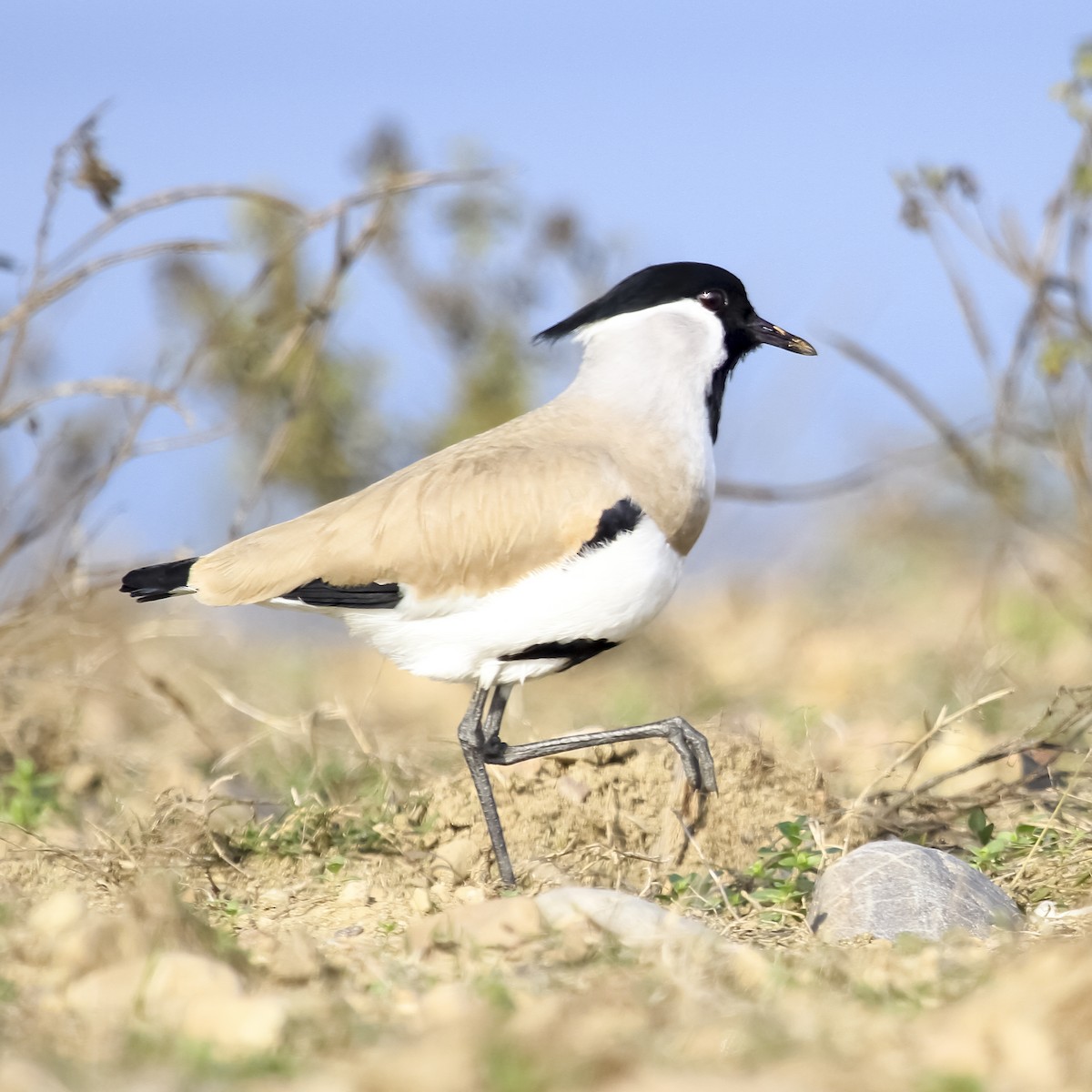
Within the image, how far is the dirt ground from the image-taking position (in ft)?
7.96

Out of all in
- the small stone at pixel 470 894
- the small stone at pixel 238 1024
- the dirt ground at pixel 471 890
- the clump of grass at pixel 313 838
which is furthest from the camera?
the clump of grass at pixel 313 838

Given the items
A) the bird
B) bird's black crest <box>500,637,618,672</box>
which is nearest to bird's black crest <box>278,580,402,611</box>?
the bird

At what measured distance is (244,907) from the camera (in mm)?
4137

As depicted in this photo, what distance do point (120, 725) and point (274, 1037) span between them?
15.5 feet

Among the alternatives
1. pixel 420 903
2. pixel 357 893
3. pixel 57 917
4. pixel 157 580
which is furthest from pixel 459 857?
pixel 57 917

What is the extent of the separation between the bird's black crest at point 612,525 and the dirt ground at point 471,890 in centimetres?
77

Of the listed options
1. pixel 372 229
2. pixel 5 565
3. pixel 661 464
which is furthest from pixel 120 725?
pixel 661 464

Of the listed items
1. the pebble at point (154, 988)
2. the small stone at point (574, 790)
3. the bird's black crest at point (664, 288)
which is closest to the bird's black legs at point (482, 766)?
the small stone at point (574, 790)

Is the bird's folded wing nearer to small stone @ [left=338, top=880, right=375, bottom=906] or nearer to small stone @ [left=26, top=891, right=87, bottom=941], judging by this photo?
small stone @ [left=338, top=880, right=375, bottom=906]

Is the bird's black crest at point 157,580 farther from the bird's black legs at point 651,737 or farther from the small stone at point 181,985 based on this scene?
the small stone at point 181,985

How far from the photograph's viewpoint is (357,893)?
13.6ft

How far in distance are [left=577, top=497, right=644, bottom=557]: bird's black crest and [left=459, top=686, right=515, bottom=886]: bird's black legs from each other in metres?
0.54

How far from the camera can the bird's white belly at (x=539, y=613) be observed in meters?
4.12

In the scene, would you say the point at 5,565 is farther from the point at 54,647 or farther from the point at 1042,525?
the point at 1042,525
